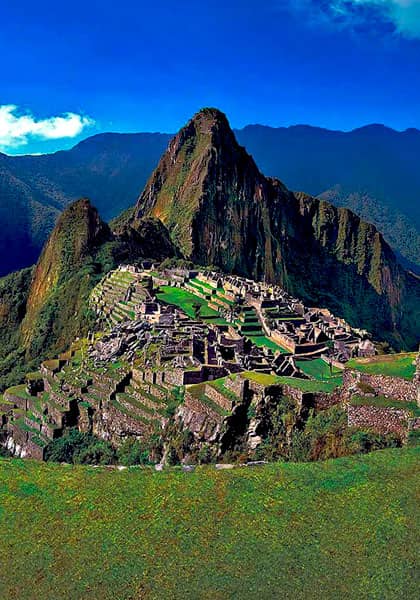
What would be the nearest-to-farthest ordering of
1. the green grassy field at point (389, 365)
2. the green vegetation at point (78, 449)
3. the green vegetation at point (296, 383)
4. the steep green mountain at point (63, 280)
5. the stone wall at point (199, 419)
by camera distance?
1. the green grassy field at point (389, 365)
2. the green vegetation at point (296, 383)
3. the stone wall at point (199, 419)
4. the green vegetation at point (78, 449)
5. the steep green mountain at point (63, 280)

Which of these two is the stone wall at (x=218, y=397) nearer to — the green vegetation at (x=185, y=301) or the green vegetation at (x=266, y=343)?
the green vegetation at (x=266, y=343)

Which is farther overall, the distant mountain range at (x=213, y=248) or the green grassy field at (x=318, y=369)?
the distant mountain range at (x=213, y=248)

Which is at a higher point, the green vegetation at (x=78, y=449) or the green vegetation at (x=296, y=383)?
the green vegetation at (x=296, y=383)

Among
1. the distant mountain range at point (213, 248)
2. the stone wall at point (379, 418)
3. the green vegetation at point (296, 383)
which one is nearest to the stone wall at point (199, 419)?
the green vegetation at point (296, 383)

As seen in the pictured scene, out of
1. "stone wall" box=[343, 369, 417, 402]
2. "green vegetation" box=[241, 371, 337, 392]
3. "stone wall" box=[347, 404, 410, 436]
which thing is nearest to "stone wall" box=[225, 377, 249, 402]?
"green vegetation" box=[241, 371, 337, 392]

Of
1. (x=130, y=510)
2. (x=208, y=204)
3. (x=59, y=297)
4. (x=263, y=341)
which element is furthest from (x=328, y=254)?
(x=130, y=510)

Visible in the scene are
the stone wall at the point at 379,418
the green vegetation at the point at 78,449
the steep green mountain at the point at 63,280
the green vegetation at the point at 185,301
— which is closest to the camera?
the stone wall at the point at 379,418

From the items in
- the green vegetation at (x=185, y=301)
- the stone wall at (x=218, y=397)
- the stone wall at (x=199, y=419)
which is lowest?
the stone wall at (x=199, y=419)

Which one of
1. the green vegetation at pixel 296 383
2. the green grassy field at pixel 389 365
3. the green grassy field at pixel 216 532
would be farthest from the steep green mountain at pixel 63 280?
the green grassy field at pixel 216 532

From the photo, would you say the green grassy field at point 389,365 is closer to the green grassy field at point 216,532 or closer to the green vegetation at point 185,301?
the green grassy field at point 216,532
